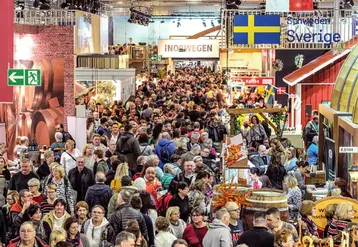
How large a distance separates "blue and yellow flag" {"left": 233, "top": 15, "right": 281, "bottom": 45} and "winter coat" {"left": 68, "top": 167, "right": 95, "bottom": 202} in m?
11.4

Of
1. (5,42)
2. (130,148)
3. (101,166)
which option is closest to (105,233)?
(5,42)

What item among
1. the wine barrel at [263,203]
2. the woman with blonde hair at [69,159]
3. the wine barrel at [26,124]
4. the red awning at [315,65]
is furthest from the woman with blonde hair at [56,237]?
the red awning at [315,65]

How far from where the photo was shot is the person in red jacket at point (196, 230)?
27.4 ft

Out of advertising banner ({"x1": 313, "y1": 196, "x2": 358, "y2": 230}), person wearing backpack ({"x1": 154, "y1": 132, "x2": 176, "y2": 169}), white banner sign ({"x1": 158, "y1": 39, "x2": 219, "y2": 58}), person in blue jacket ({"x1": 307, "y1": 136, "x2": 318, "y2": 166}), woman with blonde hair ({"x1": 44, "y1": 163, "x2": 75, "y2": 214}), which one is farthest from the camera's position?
white banner sign ({"x1": 158, "y1": 39, "x2": 219, "y2": 58})

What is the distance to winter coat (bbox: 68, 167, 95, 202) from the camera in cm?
1123

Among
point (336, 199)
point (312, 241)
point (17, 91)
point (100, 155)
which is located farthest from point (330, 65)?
point (312, 241)

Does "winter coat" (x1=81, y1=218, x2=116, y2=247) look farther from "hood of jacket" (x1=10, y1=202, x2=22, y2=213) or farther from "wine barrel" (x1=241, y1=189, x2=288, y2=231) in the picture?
"wine barrel" (x1=241, y1=189, x2=288, y2=231)

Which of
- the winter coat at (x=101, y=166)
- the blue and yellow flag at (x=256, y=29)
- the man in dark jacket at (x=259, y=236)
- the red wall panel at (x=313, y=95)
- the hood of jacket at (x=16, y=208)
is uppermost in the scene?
the blue and yellow flag at (x=256, y=29)

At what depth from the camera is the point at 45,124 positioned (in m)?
19.4

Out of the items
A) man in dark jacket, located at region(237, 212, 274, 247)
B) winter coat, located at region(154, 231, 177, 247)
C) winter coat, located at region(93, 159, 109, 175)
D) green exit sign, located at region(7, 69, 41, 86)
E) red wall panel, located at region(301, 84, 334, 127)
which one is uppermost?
green exit sign, located at region(7, 69, 41, 86)

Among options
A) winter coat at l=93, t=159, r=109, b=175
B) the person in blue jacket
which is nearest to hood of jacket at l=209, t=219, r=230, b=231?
winter coat at l=93, t=159, r=109, b=175

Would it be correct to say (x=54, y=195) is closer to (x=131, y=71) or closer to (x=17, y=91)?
(x=17, y=91)

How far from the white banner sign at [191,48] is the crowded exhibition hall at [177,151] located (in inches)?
159

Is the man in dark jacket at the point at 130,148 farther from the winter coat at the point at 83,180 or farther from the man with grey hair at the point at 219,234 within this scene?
the man with grey hair at the point at 219,234
